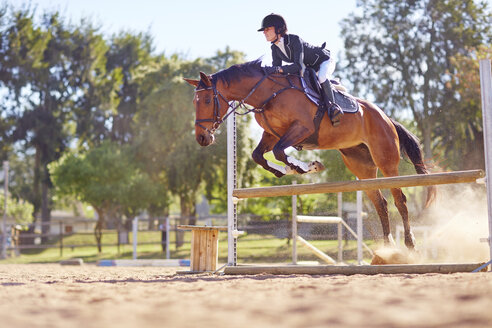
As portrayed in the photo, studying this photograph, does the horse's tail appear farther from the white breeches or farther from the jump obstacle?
the jump obstacle

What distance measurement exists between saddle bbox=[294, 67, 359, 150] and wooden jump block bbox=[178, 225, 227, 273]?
5.47ft

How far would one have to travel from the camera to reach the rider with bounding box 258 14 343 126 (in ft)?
16.4

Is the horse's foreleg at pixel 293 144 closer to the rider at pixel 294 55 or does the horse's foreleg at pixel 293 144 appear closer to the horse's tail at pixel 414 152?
the rider at pixel 294 55

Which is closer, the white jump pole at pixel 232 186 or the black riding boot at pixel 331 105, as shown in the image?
the black riding boot at pixel 331 105

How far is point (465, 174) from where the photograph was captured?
4.11 m

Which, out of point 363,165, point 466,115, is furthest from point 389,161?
point 466,115

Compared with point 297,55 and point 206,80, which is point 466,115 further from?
→ point 206,80

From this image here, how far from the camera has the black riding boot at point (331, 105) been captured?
5.07 meters

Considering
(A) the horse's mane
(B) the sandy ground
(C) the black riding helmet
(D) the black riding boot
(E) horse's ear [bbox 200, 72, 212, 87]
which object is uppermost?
(C) the black riding helmet

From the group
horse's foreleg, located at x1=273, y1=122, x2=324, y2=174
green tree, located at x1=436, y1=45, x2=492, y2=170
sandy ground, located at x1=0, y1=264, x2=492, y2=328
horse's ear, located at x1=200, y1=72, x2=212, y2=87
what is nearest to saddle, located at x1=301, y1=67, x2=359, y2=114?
horse's foreleg, located at x1=273, y1=122, x2=324, y2=174

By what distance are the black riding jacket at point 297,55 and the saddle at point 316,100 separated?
14 cm

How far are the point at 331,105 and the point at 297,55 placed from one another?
0.57m

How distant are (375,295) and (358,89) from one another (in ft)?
64.3

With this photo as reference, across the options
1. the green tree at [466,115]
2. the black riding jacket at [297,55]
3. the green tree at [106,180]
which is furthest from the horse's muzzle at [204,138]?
the green tree at [106,180]
